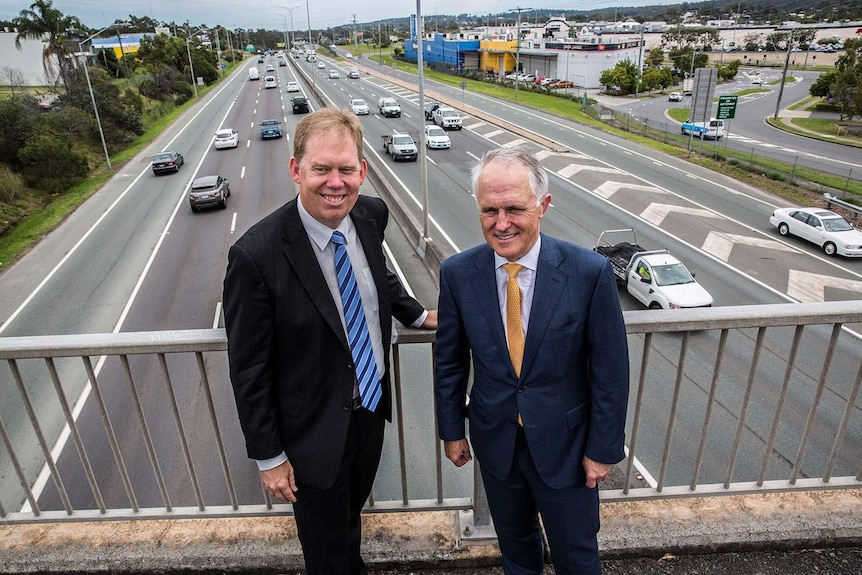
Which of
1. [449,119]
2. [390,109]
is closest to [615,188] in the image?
[449,119]

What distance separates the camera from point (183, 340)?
264cm

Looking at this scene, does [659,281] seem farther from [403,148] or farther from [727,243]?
[403,148]

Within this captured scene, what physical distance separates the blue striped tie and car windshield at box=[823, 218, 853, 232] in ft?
73.8

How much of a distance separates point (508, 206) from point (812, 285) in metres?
18.8

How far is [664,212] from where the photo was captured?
2480 cm

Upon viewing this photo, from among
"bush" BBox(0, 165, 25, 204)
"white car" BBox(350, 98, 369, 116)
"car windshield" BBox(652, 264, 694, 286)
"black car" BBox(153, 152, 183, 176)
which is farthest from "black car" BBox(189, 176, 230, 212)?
"white car" BBox(350, 98, 369, 116)

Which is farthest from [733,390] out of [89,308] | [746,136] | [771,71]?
[771,71]

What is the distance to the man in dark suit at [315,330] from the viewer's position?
2.16m

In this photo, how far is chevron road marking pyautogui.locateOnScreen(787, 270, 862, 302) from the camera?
16.6 meters

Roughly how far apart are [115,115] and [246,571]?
47.3m

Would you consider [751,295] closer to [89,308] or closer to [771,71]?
[89,308]

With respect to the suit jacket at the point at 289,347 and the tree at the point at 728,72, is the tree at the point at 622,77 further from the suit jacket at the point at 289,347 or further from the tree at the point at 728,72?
the suit jacket at the point at 289,347

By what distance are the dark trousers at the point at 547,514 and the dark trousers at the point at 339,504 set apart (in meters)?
0.57

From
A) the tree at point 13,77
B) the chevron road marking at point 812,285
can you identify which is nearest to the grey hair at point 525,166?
the chevron road marking at point 812,285
